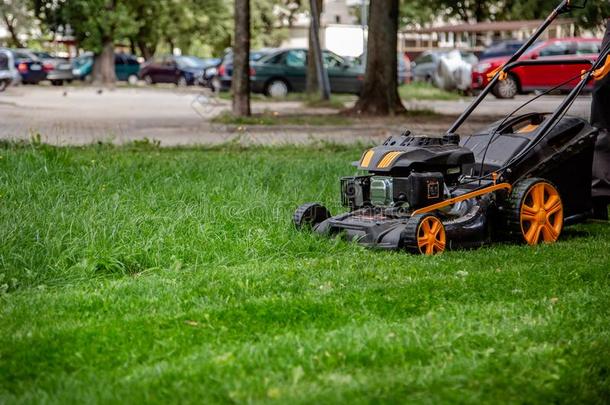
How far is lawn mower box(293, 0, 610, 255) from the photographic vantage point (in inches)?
286

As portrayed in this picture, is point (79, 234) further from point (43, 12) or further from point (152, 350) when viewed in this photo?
point (43, 12)

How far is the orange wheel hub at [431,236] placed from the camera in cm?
716

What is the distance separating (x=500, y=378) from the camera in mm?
4613

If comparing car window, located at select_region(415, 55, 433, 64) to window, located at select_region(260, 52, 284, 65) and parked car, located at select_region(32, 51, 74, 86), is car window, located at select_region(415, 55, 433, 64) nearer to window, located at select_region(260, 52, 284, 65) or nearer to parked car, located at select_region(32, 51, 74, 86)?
window, located at select_region(260, 52, 284, 65)

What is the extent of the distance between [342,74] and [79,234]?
84.9 feet

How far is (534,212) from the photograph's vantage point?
306 inches

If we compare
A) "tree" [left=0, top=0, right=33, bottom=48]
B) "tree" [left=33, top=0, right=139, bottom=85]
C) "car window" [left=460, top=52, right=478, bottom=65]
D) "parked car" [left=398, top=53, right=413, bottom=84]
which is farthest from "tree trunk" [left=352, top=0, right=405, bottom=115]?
"tree" [left=0, top=0, right=33, bottom=48]

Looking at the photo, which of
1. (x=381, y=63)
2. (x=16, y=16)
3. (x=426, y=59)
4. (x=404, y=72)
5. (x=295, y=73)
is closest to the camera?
(x=381, y=63)

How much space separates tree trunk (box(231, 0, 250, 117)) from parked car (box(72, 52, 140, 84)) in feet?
107

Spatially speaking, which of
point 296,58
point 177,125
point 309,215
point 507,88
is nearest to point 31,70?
point 296,58

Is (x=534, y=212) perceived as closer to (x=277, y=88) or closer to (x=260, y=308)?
(x=260, y=308)

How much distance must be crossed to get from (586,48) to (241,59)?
13.1m

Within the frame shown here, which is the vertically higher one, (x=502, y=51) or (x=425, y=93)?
(x=502, y=51)

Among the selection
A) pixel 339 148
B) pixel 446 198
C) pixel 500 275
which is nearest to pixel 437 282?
pixel 500 275
